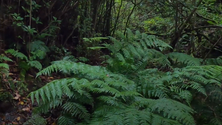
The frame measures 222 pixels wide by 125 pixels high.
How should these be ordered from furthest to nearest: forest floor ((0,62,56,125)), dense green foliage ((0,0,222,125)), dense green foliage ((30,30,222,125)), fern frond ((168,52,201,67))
A: 1. fern frond ((168,52,201,67))
2. forest floor ((0,62,56,125))
3. dense green foliage ((0,0,222,125))
4. dense green foliage ((30,30,222,125))

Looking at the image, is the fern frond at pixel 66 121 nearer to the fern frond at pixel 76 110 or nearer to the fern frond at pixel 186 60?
the fern frond at pixel 76 110

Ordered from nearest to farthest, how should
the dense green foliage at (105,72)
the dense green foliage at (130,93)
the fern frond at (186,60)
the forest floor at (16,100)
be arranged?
1. the dense green foliage at (130,93)
2. the dense green foliage at (105,72)
3. the forest floor at (16,100)
4. the fern frond at (186,60)

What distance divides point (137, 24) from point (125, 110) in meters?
4.05

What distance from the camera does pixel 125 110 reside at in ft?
4.85

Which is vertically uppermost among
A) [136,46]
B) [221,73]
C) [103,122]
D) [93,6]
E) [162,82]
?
[93,6]

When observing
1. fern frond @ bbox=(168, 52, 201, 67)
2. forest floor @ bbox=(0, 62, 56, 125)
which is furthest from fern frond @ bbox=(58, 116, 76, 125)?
fern frond @ bbox=(168, 52, 201, 67)

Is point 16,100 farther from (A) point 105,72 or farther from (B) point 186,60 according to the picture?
(B) point 186,60

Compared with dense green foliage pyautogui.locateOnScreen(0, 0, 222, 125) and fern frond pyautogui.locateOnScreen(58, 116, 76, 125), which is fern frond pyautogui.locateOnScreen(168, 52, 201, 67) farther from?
fern frond pyautogui.locateOnScreen(58, 116, 76, 125)

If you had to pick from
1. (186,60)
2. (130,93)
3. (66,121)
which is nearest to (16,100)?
(66,121)

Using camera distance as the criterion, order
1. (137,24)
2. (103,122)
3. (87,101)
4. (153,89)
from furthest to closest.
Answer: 1. (137,24)
2. (153,89)
3. (87,101)
4. (103,122)

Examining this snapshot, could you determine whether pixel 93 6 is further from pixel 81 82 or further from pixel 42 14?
pixel 81 82

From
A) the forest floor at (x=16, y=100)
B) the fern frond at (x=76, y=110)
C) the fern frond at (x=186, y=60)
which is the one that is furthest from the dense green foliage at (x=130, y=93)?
the forest floor at (x=16, y=100)

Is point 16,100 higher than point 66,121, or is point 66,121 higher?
point 66,121

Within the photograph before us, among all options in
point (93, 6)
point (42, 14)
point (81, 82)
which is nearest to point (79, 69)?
point (81, 82)
